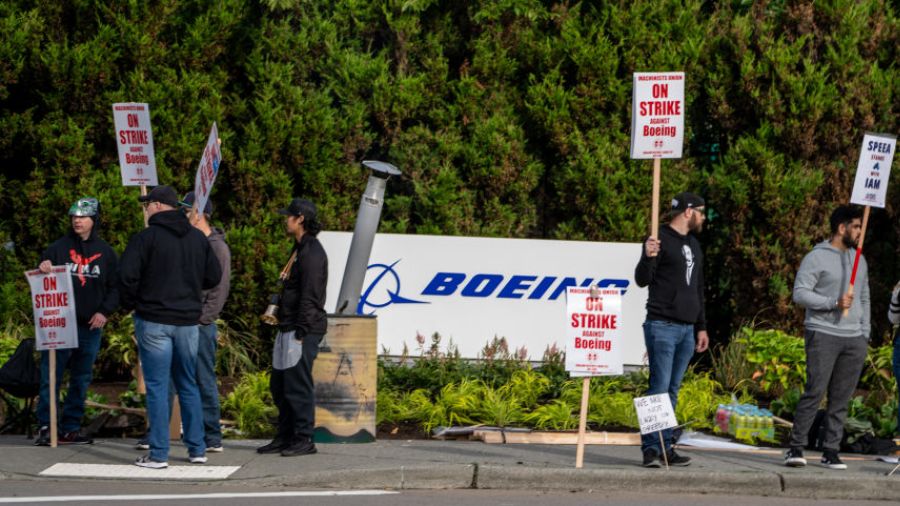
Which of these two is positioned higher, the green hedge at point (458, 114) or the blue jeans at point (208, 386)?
the green hedge at point (458, 114)

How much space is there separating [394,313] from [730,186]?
3767mm

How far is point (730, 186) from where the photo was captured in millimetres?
13977

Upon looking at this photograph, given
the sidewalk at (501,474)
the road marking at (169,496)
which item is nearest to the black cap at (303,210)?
the sidewalk at (501,474)

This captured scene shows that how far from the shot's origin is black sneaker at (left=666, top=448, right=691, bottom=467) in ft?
31.9

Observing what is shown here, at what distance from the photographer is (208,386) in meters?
10.3

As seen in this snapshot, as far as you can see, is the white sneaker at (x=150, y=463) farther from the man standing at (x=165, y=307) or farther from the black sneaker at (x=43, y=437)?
the black sneaker at (x=43, y=437)

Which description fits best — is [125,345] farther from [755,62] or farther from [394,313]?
[755,62]

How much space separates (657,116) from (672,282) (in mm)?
1285

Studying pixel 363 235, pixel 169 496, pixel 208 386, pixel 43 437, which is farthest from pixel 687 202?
pixel 43 437

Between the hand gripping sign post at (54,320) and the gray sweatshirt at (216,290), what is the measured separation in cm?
105

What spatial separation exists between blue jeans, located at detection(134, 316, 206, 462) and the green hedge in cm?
423

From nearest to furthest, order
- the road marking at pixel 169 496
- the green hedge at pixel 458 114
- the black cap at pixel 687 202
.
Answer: the road marking at pixel 169 496 < the black cap at pixel 687 202 < the green hedge at pixel 458 114

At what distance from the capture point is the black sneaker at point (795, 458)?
385 inches

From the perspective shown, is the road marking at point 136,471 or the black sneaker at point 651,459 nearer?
the road marking at point 136,471
